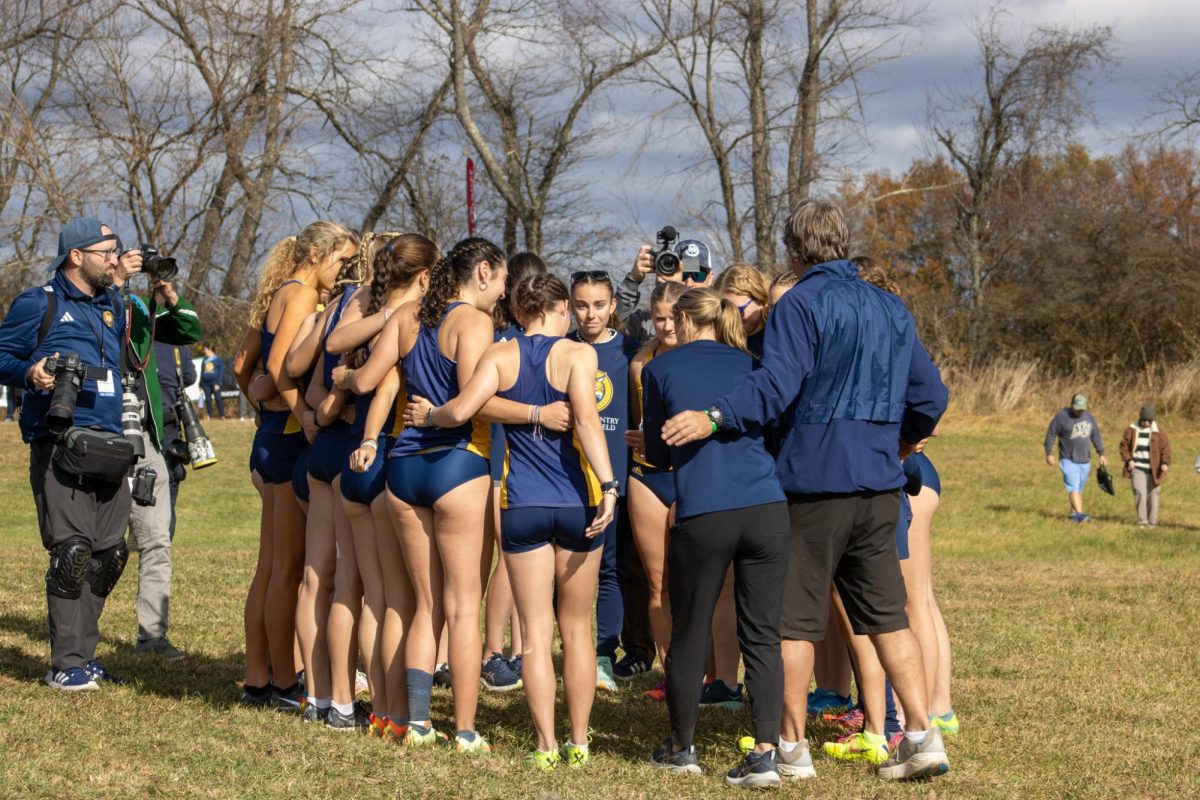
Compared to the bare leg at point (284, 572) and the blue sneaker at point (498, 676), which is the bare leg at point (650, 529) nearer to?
the blue sneaker at point (498, 676)

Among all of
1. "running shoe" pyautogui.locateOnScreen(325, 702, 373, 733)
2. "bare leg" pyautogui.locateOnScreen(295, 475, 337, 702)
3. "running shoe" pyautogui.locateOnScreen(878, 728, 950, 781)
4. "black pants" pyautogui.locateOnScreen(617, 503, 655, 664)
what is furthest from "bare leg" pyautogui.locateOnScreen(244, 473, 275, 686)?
"running shoe" pyautogui.locateOnScreen(878, 728, 950, 781)

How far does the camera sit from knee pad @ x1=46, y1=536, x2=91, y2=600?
5.93 meters

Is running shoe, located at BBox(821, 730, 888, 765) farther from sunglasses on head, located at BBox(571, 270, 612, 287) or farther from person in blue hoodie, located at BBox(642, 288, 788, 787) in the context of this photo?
sunglasses on head, located at BBox(571, 270, 612, 287)

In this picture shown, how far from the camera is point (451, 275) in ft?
16.8

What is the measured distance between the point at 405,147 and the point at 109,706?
2449 cm

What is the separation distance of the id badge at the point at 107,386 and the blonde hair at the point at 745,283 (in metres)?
2.84

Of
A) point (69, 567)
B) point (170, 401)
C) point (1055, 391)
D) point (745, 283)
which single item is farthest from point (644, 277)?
point (1055, 391)

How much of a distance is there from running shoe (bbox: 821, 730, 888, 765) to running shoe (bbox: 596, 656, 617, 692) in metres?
1.64

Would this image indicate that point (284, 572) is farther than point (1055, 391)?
No

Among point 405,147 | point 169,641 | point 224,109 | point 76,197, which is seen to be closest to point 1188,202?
point 405,147

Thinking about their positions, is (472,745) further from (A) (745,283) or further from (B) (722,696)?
(A) (745,283)

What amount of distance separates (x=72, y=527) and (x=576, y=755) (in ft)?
8.64

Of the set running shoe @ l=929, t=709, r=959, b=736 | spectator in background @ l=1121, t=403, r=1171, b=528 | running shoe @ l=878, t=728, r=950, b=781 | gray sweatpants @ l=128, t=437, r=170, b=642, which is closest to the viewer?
running shoe @ l=878, t=728, r=950, b=781

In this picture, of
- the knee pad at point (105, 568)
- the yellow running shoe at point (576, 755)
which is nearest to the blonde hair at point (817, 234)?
the yellow running shoe at point (576, 755)
